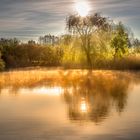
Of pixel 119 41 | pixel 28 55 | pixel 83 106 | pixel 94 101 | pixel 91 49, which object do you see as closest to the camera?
pixel 83 106

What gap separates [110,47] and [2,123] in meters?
40.0

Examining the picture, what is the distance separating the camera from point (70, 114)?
45.7ft

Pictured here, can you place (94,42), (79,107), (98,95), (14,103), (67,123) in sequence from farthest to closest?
(94,42), (98,95), (14,103), (79,107), (67,123)

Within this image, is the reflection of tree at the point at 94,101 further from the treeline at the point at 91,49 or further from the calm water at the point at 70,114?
the treeline at the point at 91,49

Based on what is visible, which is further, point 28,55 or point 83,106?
point 28,55

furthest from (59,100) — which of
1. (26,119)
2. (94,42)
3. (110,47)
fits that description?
(110,47)

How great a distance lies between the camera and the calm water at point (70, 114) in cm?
1073

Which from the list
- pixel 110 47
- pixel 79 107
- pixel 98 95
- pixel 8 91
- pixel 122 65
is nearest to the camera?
pixel 79 107

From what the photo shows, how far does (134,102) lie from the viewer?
16.7 metres

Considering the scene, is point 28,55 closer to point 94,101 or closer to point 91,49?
point 91,49

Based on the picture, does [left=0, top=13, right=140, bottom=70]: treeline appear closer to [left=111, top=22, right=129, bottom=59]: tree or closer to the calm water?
[left=111, top=22, right=129, bottom=59]: tree

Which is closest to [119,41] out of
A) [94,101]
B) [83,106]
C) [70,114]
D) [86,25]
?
[86,25]

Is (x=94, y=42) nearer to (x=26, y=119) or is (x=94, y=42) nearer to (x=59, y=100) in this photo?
(x=59, y=100)

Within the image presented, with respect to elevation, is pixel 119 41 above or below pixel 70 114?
above
